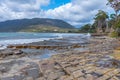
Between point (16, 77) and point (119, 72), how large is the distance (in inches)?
278

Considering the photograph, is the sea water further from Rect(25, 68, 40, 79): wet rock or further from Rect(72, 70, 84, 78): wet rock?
Rect(72, 70, 84, 78): wet rock

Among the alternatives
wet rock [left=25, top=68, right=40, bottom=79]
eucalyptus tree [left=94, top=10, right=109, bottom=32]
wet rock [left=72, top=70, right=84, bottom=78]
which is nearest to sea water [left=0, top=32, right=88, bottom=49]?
eucalyptus tree [left=94, top=10, right=109, bottom=32]

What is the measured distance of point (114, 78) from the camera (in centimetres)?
1218

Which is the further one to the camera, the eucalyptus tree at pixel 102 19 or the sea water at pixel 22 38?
the eucalyptus tree at pixel 102 19

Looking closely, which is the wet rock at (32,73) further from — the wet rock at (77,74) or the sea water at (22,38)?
the sea water at (22,38)

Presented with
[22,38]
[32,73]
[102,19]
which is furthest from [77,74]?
[102,19]

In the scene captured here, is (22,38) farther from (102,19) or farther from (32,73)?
(32,73)

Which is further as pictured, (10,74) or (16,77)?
(10,74)

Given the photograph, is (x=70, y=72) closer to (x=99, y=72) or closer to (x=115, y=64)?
(x=99, y=72)

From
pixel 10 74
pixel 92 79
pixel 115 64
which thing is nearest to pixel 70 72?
pixel 92 79

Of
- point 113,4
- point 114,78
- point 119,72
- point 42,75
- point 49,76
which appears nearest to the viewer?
point 114,78

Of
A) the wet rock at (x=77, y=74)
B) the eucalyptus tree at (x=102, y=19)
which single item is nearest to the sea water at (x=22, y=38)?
the eucalyptus tree at (x=102, y=19)

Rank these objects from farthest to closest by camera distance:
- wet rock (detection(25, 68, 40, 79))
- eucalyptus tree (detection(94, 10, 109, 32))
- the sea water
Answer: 1. eucalyptus tree (detection(94, 10, 109, 32))
2. the sea water
3. wet rock (detection(25, 68, 40, 79))

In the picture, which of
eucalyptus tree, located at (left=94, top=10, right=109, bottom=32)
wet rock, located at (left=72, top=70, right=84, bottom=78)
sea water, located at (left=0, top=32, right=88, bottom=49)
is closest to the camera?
wet rock, located at (left=72, top=70, right=84, bottom=78)
